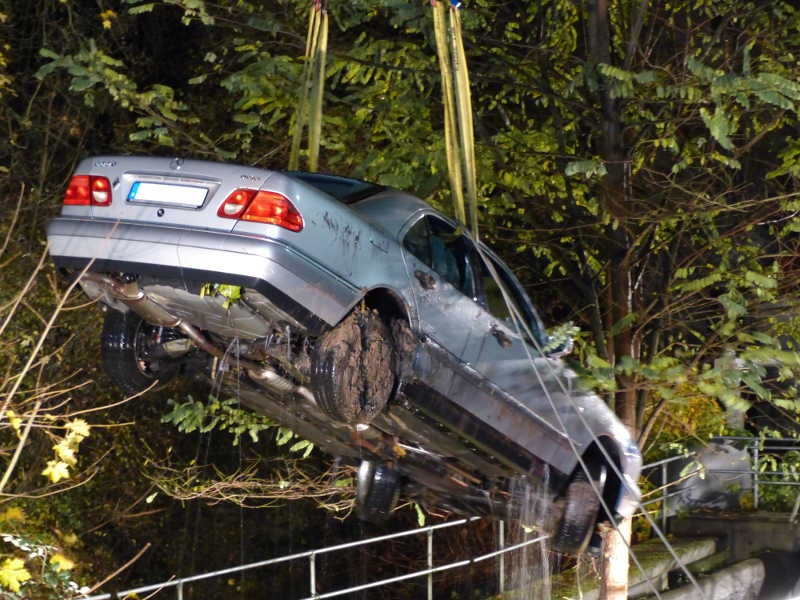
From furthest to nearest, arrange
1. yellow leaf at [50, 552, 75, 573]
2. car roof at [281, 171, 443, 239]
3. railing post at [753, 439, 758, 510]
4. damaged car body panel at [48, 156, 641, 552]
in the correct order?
railing post at [753, 439, 758, 510] → car roof at [281, 171, 443, 239] → yellow leaf at [50, 552, 75, 573] → damaged car body panel at [48, 156, 641, 552]

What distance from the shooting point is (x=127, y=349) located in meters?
6.09

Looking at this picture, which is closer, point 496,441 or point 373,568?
point 496,441

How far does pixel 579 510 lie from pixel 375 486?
1.53m

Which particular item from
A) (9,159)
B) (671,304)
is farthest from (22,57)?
(671,304)

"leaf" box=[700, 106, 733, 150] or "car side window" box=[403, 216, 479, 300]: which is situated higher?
"leaf" box=[700, 106, 733, 150]

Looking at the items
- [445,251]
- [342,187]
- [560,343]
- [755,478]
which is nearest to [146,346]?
[342,187]

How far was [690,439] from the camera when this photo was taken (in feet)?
43.2

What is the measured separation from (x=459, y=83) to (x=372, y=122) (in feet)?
9.88

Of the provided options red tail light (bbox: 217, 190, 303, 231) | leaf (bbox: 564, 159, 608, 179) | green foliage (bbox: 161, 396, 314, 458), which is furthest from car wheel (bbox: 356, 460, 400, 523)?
red tail light (bbox: 217, 190, 303, 231)

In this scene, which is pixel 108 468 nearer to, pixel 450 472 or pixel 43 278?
pixel 43 278

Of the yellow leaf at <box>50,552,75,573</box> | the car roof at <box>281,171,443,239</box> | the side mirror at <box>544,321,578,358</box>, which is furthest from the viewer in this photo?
the side mirror at <box>544,321,578,358</box>

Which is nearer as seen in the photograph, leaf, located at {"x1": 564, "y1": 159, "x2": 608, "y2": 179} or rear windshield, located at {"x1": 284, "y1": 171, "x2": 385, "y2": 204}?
rear windshield, located at {"x1": 284, "y1": 171, "x2": 385, "y2": 204}

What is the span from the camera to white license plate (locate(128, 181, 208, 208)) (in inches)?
204

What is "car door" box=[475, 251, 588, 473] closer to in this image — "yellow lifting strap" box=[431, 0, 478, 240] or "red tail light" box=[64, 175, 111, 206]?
"yellow lifting strap" box=[431, 0, 478, 240]
